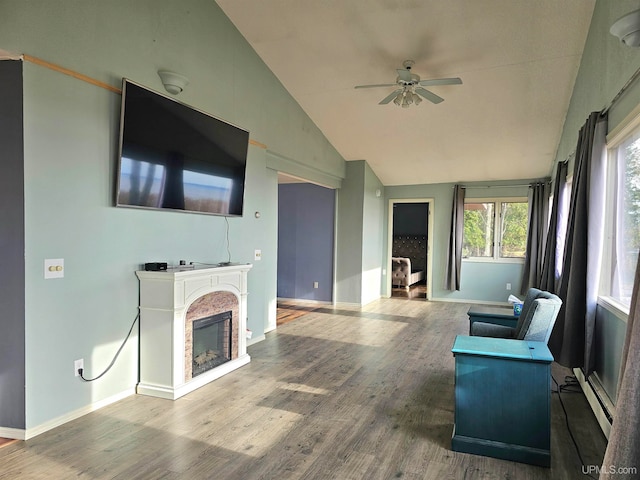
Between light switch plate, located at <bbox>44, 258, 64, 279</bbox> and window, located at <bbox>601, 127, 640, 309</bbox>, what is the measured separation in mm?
3745

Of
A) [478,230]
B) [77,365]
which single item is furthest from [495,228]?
[77,365]

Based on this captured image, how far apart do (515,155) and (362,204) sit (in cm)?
259

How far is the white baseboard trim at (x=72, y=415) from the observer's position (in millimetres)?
2631

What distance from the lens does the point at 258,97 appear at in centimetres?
493

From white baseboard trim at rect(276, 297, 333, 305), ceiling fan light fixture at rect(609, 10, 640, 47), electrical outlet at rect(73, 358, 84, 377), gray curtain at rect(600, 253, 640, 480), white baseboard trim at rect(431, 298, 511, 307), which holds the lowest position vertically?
white baseboard trim at rect(276, 297, 333, 305)

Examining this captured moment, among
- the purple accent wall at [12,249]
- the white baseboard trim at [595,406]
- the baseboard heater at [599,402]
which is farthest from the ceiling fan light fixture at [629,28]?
the purple accent wall at [12,249]

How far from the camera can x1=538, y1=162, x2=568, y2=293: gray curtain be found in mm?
4762

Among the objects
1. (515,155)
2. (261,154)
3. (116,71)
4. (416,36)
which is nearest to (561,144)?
(515,155)

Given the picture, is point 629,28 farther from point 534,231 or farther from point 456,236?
point 456,236

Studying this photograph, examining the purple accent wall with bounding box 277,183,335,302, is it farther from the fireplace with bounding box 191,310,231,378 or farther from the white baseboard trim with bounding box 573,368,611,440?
the white baseboard trim with bounding box 573,368,611,440

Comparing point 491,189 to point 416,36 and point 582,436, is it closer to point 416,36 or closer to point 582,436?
point 416,36

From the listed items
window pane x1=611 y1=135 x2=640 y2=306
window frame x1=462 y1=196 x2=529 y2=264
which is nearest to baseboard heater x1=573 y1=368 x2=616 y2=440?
window pane x1=611 y1=135 x2=640 y2=306

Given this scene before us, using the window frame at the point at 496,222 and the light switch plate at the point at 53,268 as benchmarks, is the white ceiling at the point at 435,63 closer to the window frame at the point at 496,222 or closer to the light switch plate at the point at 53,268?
the window frame at the point at 496,222

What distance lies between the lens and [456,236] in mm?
7965
